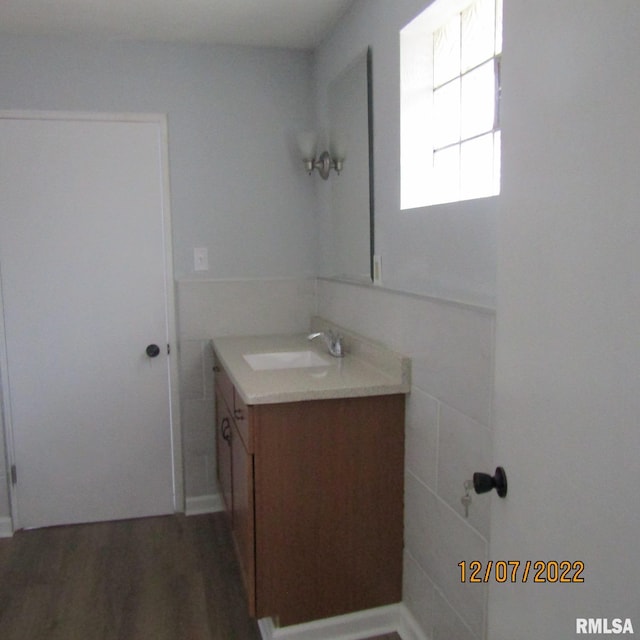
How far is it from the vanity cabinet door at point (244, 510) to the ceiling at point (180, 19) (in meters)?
1.71

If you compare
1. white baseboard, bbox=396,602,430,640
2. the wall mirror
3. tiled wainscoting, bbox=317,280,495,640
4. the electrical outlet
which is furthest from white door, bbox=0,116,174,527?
white baseboard, bbox=396,602,430,640

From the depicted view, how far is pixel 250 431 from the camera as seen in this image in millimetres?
1938

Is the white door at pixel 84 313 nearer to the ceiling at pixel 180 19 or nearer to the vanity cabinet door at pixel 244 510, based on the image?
the ceiling at pixel 180 19

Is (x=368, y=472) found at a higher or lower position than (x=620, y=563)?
lower

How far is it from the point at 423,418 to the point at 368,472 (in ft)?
0.96

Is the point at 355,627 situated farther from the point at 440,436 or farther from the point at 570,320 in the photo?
the point at 570,320

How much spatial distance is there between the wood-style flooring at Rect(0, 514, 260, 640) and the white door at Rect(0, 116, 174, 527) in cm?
20

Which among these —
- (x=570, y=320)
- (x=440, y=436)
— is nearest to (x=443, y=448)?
(x=440, y=436)

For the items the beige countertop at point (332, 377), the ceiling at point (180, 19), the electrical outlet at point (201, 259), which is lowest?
the beige countertop at point (332, 377)

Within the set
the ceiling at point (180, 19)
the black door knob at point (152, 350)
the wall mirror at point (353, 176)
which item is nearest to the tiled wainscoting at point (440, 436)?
the wall mirror at point (353, 176)

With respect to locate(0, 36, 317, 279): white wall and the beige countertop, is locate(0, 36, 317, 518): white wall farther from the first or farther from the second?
the beige countertop

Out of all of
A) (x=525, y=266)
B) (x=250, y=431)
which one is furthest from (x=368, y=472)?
(x=525, y=266)

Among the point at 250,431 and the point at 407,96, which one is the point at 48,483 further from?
the point at 407,96

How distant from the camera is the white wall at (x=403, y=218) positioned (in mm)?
1631
